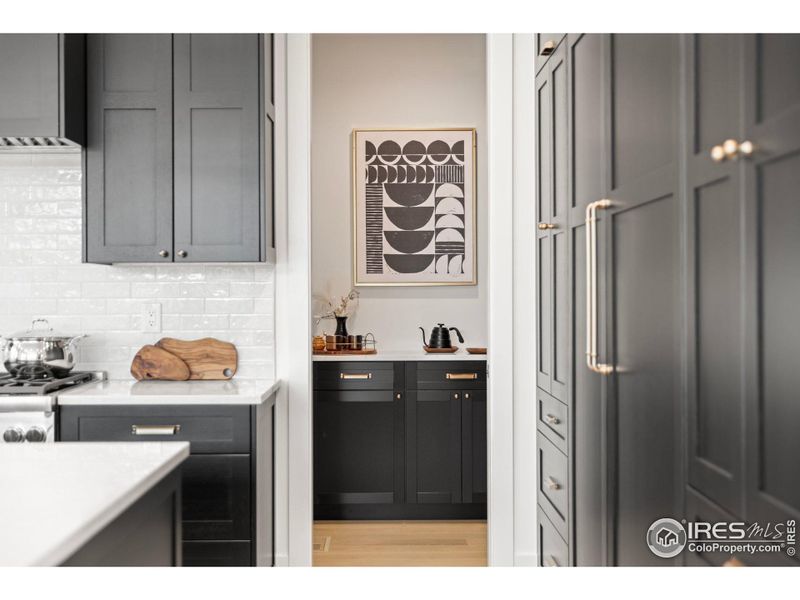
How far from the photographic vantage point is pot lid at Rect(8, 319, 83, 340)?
96.1 inches

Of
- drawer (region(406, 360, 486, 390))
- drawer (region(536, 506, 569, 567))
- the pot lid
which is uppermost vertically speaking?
the pot lid

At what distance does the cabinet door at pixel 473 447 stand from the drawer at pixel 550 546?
0.94 meters

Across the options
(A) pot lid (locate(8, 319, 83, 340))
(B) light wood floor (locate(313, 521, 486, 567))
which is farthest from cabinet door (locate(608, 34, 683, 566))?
(A) pot lid (locate(8, 319, 83, 340))

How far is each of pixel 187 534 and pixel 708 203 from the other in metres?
2.09

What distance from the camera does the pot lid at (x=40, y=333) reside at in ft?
8.01

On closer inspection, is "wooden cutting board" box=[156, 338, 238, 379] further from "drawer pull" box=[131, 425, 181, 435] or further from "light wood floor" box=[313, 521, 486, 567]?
"light wood floor" box=[313, 521, 486, 567]

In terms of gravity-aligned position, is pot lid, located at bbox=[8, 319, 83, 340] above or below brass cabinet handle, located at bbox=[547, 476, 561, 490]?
above

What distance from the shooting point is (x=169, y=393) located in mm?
2348

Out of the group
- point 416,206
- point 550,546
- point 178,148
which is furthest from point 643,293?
point 416,206

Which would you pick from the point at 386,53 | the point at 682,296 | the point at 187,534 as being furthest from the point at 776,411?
the point at 386,53

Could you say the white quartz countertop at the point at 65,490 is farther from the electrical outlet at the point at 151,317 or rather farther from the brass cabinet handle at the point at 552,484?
the electrical outlet at the point at 151,317

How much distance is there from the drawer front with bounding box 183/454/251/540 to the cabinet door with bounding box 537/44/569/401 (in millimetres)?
1185

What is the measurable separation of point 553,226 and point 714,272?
1.10m

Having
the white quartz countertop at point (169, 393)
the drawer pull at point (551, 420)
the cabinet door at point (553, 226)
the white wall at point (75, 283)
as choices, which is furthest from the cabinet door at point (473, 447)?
the white wall at point (75, 283)
